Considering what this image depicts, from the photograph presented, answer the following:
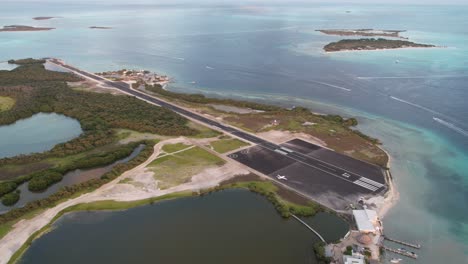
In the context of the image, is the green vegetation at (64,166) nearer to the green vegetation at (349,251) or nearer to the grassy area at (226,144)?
the grassy area at (226,144)

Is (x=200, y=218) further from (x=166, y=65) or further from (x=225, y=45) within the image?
(x=225, y=45)

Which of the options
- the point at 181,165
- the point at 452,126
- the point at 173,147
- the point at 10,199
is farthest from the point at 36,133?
the point at 452,126

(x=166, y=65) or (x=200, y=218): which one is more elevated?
(x=166, y=65)

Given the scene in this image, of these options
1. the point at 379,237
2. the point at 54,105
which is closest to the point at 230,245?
the point at 379,237

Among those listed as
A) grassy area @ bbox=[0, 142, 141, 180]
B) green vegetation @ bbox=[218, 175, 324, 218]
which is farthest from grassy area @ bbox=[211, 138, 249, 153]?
grassy area @ bbox=[0, 142, 141, 180]

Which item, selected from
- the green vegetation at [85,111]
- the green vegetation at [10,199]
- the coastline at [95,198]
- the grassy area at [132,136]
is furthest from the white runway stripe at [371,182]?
the green vegetation at [10,199]
